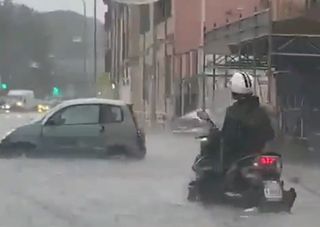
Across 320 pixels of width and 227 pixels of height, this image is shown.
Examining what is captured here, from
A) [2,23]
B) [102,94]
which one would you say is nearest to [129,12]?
[102,94]

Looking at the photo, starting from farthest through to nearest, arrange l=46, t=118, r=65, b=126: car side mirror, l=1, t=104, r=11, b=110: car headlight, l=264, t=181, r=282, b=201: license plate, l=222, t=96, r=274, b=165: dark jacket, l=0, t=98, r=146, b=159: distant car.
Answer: l=1, t=104, r=11, b=110: car headlight
l=46, t=118, r=65, b=126: car side mirror
l=0, t=98, r=146, b=159: distant car
l=222, t=96, r=274, b=165: dark jacket
l=264, t=181, r=282, b=201: license plate

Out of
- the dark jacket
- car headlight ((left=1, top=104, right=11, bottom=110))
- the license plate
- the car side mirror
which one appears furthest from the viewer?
car headlight ((left=1, top=104, right=11, bottom=110))

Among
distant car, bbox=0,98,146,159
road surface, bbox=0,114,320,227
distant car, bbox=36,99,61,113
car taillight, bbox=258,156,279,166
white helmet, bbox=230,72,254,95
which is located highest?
white helmet, bbox=230,72,254,95

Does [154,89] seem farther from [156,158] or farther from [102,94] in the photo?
[156,158]

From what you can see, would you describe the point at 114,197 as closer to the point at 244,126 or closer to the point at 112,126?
the point at 244,126

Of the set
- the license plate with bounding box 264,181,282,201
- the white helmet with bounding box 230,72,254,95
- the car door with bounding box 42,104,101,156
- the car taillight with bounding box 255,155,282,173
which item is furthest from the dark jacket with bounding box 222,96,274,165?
the car door with bounding box 42,104,101,156

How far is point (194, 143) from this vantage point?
2744 cm

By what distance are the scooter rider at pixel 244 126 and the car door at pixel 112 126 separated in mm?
9418

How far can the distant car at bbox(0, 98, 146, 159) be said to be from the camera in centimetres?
2097

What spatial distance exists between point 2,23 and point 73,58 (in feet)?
26.6

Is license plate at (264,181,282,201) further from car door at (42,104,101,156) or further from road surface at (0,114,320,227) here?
car door at (42,104,101,156)

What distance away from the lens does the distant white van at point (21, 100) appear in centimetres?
7475

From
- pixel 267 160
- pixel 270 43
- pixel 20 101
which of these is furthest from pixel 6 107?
pixel 267 160

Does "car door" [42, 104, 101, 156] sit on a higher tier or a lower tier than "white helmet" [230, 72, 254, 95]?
lower
